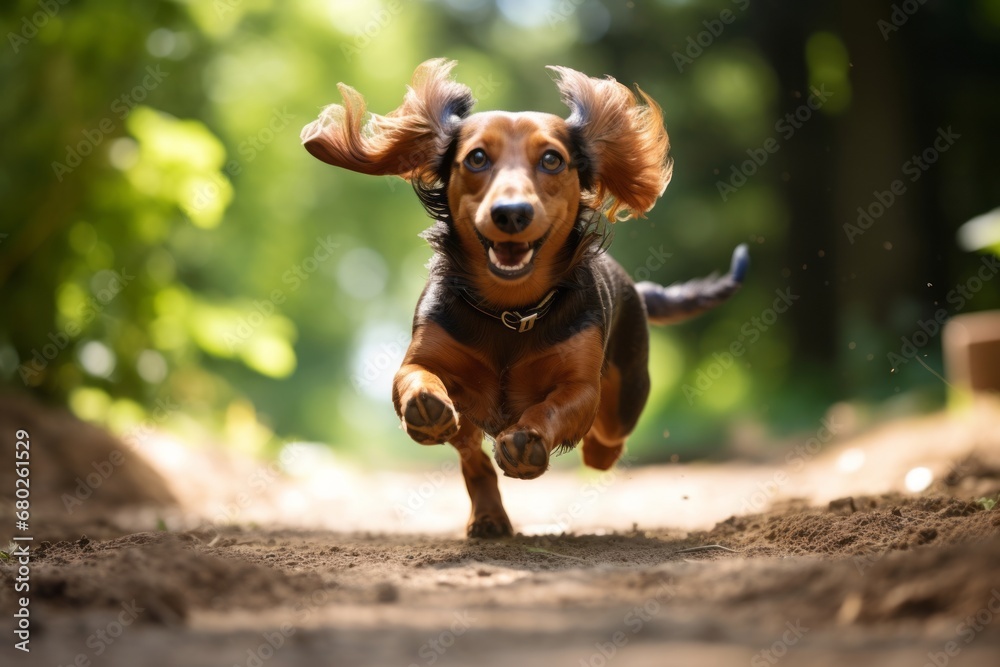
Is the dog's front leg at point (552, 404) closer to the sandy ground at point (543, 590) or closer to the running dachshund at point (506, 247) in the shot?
the running dachshund at point (506, 247)

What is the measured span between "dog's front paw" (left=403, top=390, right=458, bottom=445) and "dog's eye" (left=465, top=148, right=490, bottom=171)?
3.17ft

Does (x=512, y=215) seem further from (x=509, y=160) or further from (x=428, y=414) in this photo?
(x=428, y=414)

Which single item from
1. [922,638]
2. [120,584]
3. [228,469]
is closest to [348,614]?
[120,584]

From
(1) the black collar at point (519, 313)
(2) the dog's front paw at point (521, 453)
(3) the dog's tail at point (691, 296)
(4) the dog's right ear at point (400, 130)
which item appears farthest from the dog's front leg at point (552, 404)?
(3) the dog's tail at point (691, 296)

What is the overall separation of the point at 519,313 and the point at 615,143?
946 millimetres

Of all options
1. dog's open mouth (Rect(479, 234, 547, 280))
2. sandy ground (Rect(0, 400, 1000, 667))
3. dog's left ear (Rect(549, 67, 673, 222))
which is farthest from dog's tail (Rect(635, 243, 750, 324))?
dog's open mouth (Rect(479, 234, 547, 280))

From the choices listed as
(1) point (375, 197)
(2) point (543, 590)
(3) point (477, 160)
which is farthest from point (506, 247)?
(1) point (375, 197)

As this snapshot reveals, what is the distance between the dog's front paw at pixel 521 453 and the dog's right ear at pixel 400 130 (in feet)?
4.42

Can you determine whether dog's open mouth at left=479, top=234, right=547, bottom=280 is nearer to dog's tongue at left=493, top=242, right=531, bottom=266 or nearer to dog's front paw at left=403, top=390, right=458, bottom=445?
dog's tongue at left=493, top=242, right=531, bottom=266

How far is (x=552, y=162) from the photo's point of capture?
153 inches

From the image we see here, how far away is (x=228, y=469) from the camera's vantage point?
840cm

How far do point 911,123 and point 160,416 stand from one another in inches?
335

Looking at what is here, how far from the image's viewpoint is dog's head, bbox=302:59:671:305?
3.72 m

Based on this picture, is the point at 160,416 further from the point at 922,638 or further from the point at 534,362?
the point at 922,638
